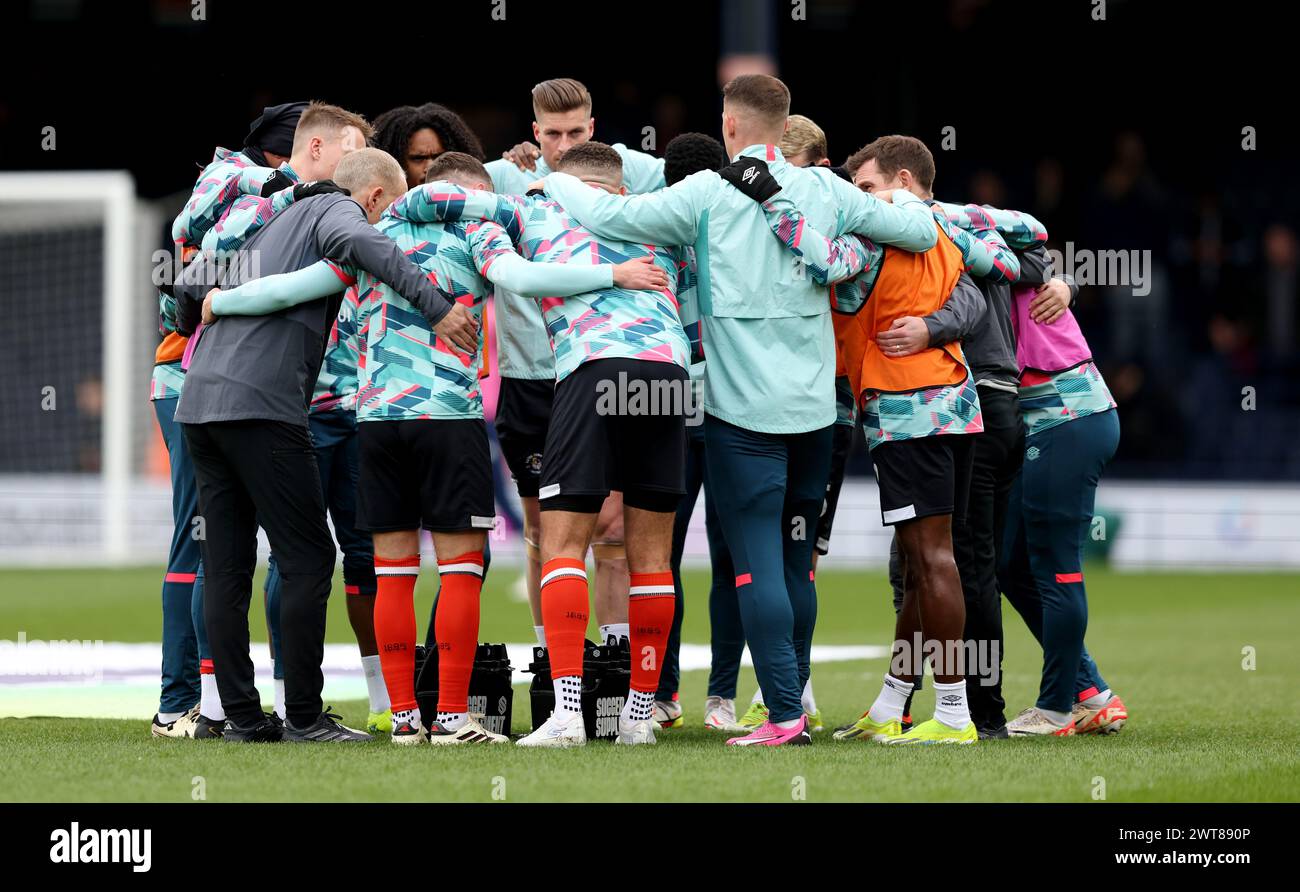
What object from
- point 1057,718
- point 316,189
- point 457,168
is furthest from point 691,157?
point 1057,718

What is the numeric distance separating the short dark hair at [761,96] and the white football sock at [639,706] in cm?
203

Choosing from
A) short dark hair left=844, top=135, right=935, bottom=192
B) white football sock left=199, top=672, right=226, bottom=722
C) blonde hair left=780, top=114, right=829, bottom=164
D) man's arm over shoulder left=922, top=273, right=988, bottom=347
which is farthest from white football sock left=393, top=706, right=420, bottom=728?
short dark hair left=844, top=135, right=935, bottom=192

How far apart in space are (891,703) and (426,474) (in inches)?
76.5

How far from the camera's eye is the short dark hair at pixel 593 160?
6.06 meters

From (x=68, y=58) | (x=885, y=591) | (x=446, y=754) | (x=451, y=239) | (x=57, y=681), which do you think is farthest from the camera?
(x=68, y=58)

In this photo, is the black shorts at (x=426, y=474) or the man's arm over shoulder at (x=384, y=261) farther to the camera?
the black shorts at (x=426, y=474)

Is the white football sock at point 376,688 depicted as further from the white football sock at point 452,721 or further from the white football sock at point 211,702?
the white football sock at point 452,721

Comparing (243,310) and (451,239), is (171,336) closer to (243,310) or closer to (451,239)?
(243,310)

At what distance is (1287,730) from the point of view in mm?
6797

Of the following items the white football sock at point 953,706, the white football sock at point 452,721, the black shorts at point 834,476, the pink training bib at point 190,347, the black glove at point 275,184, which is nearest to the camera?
the white football sock at point 452,721

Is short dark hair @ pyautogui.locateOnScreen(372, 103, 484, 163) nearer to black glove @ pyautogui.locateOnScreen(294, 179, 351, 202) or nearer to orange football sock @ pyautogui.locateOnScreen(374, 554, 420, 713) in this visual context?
black glove @ pyautogui.locateOnScreen(294, 179, 351, 202)

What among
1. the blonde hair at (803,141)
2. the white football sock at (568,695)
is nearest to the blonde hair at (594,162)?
the blonde hair at (803,141)
